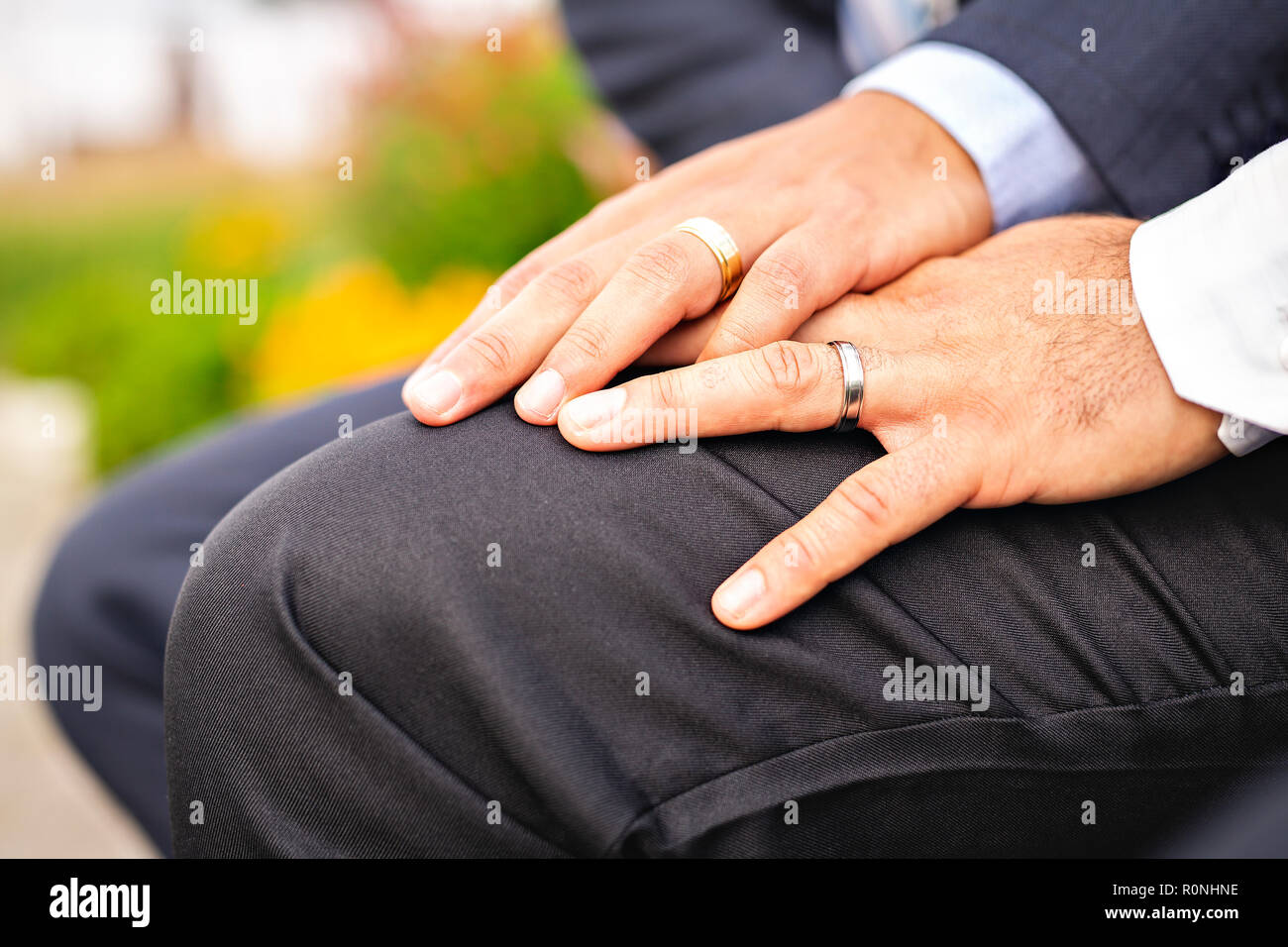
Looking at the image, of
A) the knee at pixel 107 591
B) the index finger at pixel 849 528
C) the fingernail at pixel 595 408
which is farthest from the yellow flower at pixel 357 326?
the index finger at pixel 849 528

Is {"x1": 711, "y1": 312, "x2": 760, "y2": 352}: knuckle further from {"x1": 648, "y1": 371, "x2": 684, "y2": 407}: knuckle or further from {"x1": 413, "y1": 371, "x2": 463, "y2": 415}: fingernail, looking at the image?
{"x1": 413, "y1": 371, "x2": 463, "y2": 415}: fingernail

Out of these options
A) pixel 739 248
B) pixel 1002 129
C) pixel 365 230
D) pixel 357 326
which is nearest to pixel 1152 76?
pixel 1002 129

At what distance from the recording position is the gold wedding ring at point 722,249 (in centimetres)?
78

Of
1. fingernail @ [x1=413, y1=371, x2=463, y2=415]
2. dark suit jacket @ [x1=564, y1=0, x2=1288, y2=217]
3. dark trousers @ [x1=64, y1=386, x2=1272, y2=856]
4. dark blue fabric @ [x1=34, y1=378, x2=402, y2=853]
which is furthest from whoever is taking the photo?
dark blue fabric @ [x1=34, y1=378, x2=402, y2=853]

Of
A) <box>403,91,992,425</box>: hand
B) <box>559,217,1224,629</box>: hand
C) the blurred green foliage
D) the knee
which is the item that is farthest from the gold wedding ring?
the blurred green foliage

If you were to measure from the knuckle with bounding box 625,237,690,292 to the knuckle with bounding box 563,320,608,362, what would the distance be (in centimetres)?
6

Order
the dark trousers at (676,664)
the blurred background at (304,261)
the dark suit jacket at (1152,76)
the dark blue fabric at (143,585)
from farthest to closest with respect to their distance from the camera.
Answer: the blurred background at (304,261)
the dark blue fabric at (143,585)
the dark suit jacket at (1152,76)
the dark trousers at (676,664)

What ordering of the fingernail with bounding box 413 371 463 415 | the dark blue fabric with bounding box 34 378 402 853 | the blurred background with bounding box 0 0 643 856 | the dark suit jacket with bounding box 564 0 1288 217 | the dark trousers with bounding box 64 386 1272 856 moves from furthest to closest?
the blurred background with bounding box 0 0 643 856 → the dark blue fabric with bounding box 34 378 402 853 → the dark suit jacket with bounding box 564 0 1288 217 → the fingernail with bounding box 413 371 463 415 → the dark trousers with bounding box 64 386 1272 856

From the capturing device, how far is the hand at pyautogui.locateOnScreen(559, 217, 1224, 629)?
64cm

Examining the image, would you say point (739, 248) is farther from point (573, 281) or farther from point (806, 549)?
point (806, 549)

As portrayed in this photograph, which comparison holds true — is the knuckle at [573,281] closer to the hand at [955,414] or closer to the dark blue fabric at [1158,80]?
the hand at [955,414]

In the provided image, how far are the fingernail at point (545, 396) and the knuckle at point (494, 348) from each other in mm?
47
